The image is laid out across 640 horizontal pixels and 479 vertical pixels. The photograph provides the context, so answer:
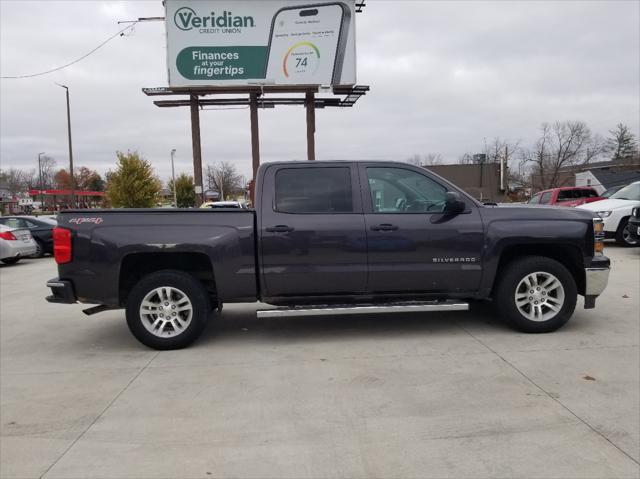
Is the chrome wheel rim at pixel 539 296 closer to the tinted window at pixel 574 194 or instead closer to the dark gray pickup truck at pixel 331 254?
the dark gray pickup truck at pixel 331 254

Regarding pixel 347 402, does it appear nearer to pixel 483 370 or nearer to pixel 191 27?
pixel 483 370

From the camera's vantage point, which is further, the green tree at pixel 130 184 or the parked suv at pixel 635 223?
the green tree at pixel 130 184

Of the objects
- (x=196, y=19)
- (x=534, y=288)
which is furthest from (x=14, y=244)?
(x=196, y=19)

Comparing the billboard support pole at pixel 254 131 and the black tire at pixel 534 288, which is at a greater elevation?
the billboard support pole at pixel 254 131

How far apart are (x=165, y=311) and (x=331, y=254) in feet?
6.00

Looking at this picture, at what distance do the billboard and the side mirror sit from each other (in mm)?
20626

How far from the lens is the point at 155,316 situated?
200 inches

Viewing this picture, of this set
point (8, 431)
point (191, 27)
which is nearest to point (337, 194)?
point (8, 431)

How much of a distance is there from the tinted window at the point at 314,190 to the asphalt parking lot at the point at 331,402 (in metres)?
1.46

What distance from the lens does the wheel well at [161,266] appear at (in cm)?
516

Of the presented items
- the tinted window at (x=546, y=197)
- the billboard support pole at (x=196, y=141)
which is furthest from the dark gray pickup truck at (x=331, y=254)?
the billboard support pole at (x=196, y=141)

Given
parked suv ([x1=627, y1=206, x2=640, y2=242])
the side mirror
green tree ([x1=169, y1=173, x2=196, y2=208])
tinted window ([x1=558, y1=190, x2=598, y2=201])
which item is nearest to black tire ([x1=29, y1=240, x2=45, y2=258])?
the side mirror

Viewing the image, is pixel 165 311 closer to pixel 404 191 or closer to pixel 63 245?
pixel 63 245

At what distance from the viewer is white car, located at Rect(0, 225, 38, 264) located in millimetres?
13133
